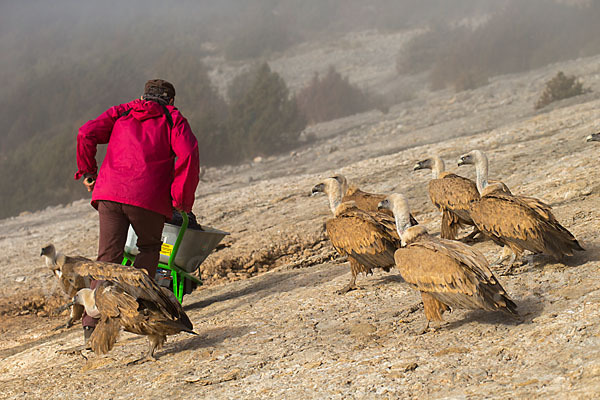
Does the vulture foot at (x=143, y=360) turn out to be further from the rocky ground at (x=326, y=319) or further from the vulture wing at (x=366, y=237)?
the vulture wing at (x=366, y=237)

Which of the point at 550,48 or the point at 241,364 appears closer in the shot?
the point at 241,364

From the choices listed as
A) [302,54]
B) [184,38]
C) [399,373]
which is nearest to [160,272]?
[399,373]

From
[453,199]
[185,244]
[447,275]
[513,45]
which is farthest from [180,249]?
[513,45]

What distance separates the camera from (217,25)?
147 ft

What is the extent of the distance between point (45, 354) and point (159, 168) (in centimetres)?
191

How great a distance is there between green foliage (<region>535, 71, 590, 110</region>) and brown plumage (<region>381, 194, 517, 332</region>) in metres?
13.8

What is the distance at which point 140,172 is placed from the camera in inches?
189

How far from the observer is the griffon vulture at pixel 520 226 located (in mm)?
4824

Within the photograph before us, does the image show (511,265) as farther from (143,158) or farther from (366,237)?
(143,158)

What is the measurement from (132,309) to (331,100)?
77.2 feet

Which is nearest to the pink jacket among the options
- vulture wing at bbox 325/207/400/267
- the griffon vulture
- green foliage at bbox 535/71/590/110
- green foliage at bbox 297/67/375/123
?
vulture wing at bbox 325/207/400/267

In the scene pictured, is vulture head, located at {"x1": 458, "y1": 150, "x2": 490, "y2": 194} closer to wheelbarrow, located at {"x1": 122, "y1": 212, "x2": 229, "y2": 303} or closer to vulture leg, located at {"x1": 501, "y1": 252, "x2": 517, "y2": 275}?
vulture leg, located at {"x1": 501, "y1": 252, "x2": 517, "y2": 275}

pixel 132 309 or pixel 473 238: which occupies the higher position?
pixel 132 309

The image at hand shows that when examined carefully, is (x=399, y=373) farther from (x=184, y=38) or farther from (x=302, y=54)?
(x=184, y=38)
